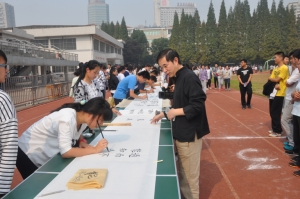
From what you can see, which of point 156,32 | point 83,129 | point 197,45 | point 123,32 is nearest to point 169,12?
point 156,32

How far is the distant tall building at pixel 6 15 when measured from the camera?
161850 millimetres

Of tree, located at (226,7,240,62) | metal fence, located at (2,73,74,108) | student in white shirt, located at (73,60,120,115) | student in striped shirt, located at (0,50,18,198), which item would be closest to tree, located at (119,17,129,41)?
tree, located at (226,7,240,62)

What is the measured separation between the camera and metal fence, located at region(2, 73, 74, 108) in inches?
412

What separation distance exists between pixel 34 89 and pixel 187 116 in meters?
11.2

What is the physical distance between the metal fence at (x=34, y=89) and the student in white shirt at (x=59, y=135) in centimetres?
856

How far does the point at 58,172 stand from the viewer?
77.4 inches

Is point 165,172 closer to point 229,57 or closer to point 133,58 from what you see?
point 229,57

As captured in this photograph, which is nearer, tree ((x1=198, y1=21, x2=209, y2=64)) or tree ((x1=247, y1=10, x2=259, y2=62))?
tree ((x1=247, y1=10, x2=259, y2=62))

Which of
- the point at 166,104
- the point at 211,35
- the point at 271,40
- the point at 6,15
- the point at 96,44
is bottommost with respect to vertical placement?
the point at 166,104

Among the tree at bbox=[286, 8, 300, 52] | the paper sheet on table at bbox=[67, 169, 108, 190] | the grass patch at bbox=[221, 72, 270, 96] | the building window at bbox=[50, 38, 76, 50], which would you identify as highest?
the tree at bbox=[286, 8, 300, 52]

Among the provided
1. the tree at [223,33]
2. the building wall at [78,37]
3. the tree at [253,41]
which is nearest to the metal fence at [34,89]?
the building wall at [78,37]

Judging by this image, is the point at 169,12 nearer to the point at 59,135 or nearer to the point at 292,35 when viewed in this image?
the point at 292,35

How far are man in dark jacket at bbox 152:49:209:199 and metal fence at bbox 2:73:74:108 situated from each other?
29.6 ft

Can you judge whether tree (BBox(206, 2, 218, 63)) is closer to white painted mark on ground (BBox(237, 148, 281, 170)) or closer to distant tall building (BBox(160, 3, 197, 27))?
white painted mark on ground (BBox(237, 148, 281, 170))
